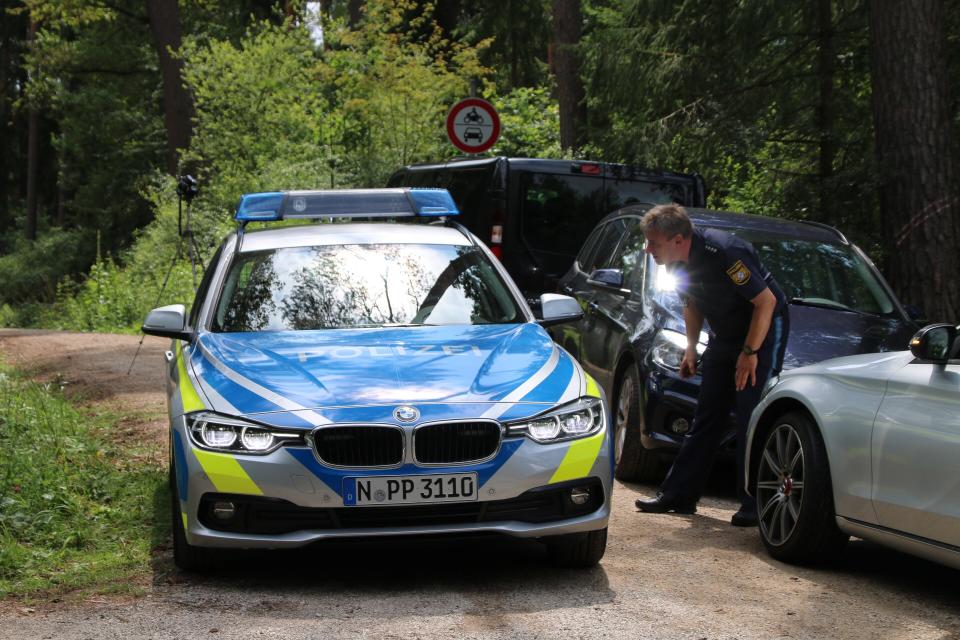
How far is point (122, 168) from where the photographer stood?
147 ft

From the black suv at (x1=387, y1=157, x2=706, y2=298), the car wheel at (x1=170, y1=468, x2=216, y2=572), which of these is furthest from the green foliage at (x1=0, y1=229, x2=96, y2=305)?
the car wheel at (x1=170, y1=468, x2=216, y2=572)

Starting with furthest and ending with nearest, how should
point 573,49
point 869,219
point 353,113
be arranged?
point 353,113 → point 573,49 → point 869,219

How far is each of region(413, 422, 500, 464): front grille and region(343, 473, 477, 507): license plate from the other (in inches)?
3.1

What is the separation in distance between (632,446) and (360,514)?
327cm

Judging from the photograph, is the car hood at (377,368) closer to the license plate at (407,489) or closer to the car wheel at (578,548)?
the license plate at (407,489)

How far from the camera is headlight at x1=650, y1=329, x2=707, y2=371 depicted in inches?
324

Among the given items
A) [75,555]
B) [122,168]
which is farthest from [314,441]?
[122,168]

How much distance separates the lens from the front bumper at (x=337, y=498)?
561cm

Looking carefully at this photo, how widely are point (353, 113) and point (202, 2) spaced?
12.6 meters

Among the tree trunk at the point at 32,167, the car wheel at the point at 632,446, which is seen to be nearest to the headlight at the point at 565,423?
the car wheel at the point at 632,446

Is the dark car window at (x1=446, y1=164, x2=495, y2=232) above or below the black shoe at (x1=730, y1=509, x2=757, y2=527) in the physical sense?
above

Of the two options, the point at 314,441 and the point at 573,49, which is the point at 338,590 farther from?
the point at 573,49

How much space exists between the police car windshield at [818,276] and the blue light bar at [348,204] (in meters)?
1.61

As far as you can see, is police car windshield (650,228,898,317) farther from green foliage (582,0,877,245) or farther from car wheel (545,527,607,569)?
green foliage (582,0,877,245)
